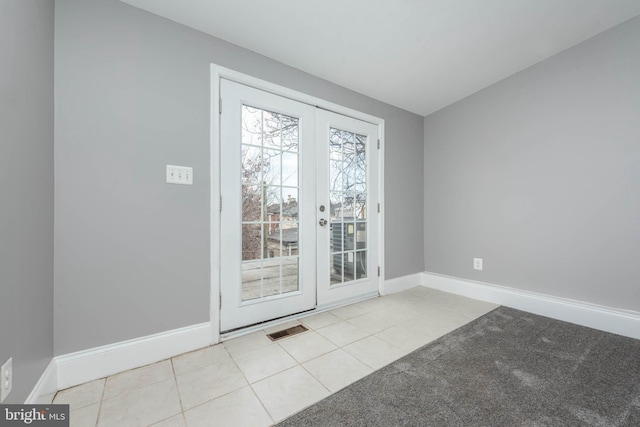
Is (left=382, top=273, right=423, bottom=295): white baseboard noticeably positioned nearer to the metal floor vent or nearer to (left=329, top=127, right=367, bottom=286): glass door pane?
(left=329, top=127, right=367, bottom=286): glass door pane

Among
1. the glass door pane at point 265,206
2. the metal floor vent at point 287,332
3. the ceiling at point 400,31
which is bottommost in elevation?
the metal floor vent at point 287,332

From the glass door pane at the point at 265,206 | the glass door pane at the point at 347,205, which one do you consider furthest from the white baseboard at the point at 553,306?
the glass door pane at the point at 265,206

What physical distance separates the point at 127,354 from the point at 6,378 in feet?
2.18

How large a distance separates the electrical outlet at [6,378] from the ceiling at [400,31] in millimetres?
2059

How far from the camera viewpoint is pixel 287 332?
81.2 inches

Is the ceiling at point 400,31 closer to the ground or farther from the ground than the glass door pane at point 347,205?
farther from the ground

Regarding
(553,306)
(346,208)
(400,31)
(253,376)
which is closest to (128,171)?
(253,376)

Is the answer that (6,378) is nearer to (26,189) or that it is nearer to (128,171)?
(26,189)

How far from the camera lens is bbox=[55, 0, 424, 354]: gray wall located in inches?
56.9

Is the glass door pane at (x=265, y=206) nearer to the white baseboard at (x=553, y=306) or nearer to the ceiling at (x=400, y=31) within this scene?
the ceiling at (x=400, y=31)

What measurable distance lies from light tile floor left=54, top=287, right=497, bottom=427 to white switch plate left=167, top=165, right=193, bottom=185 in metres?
1.22

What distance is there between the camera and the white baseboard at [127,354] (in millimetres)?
1420

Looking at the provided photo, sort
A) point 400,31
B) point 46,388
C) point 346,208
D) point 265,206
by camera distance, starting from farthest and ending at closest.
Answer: point 346,208, point 265,206, point 400,31, point 46,388

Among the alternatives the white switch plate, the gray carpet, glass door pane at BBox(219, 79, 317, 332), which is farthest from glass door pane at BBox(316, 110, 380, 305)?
the white switch plate
